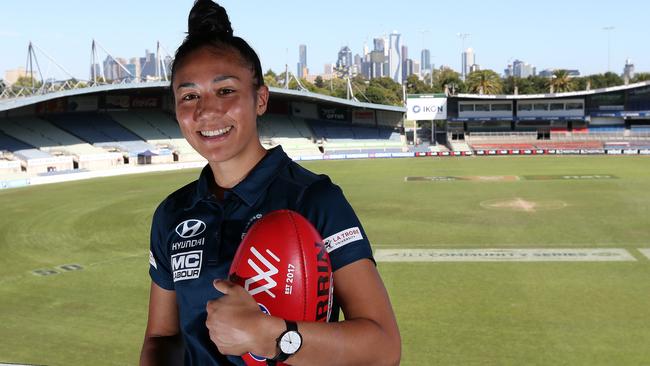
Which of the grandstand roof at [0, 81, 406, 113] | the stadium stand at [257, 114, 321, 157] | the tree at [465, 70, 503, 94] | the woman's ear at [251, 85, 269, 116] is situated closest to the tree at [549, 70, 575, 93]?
the tree at [465, 70, 503, 94]

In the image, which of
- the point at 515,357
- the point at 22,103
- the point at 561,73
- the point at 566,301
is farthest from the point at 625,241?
the point at 561,73

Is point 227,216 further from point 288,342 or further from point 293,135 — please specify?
point 293,135

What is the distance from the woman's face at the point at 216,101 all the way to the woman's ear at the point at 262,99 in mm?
47

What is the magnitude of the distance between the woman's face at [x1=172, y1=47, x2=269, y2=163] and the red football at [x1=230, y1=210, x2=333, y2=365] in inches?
21.7

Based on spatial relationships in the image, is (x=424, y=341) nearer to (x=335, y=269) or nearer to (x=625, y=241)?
(x=335, y=269)

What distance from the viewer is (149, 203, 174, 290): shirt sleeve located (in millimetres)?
3076

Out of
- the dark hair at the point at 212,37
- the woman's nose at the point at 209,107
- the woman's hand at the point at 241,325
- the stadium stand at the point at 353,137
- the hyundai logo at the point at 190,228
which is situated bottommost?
the stadium stand at the point at 353,137

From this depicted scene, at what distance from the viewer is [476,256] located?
71.3 feet

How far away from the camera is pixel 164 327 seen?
312cm

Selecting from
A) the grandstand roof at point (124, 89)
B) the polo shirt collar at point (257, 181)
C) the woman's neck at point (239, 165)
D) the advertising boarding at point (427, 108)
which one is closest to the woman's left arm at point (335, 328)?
the polo shirt collar at point (257, 181)

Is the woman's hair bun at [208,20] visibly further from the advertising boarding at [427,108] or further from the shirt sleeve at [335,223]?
the advertising boarding at [427,108]

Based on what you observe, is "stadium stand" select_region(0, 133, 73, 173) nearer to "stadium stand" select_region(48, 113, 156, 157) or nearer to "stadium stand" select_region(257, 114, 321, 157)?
"stadium stand" select_region(48, 113, 156, 157)

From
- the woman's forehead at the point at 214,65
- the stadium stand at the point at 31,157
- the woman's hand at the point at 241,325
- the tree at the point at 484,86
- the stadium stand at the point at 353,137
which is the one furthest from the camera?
the tree at the point at 484,86

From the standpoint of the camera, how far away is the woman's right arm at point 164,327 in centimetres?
307
